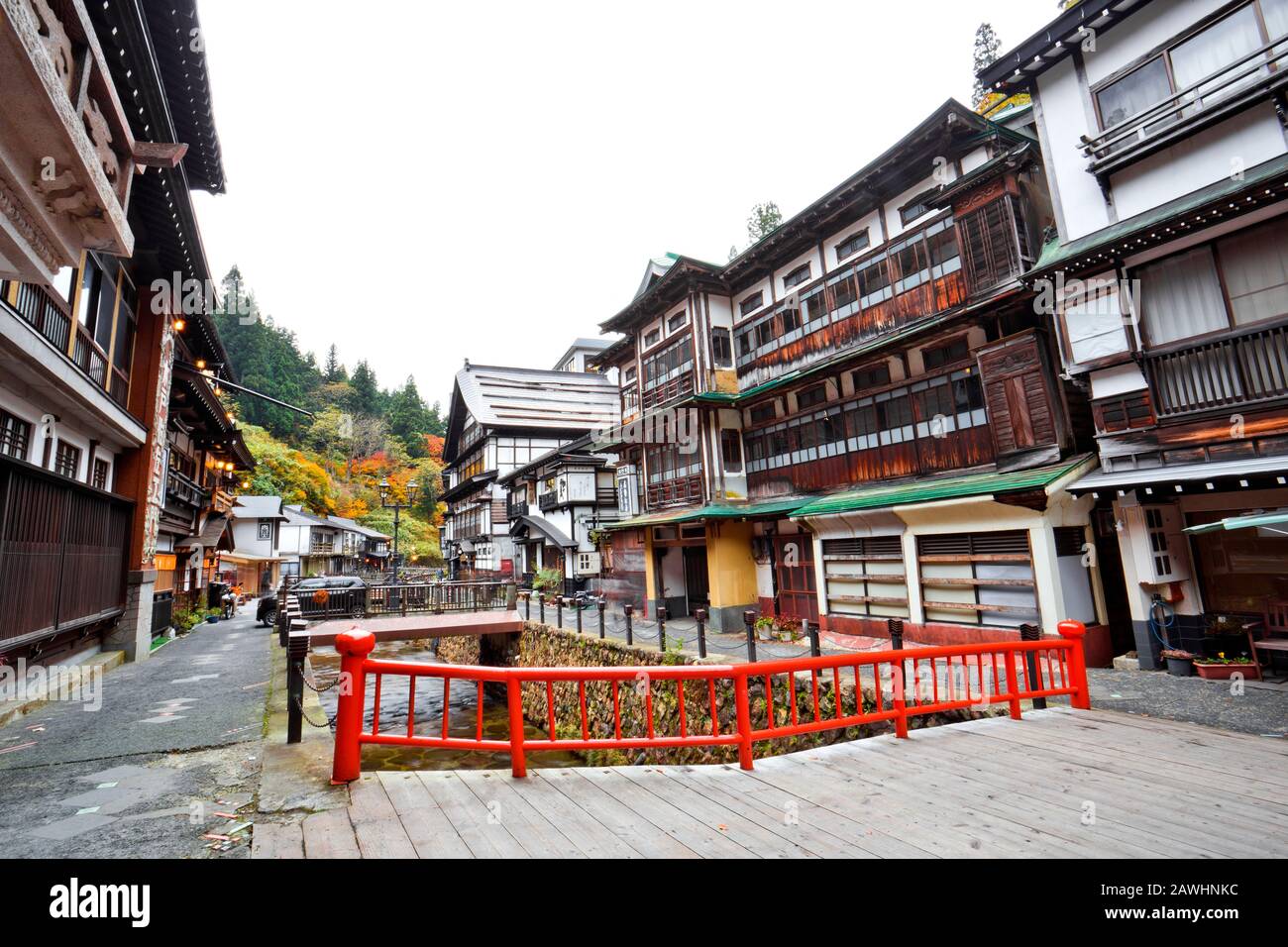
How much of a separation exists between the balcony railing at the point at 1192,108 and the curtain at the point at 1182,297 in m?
2.10

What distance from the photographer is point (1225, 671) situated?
9250mm

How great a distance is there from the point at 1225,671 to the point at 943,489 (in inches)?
219

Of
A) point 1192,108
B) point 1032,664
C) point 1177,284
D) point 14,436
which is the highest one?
point 1192,108

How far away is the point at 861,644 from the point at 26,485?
1639 centimetres

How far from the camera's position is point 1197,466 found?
9.38m

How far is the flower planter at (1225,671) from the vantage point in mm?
9102

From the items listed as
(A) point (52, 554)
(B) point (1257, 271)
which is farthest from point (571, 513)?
(B) point (1257, 271)

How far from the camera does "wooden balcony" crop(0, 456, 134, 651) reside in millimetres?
7855

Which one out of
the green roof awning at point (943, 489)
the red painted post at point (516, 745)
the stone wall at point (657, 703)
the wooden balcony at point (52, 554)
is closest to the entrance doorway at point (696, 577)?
the stone wall at point (657, 703)

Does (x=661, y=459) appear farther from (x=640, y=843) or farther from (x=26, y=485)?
(x=640, y=843)

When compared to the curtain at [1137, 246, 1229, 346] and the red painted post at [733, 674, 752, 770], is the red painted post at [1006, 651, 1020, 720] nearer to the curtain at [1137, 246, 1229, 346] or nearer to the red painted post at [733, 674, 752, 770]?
the red painted post at [733, 674, 752, 770]

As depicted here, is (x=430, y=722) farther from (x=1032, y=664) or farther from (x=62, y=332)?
(x=1032, y=664)

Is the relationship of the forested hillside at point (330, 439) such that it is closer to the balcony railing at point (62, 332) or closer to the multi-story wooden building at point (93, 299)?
the multi-story wooden building at point (93, 299)
